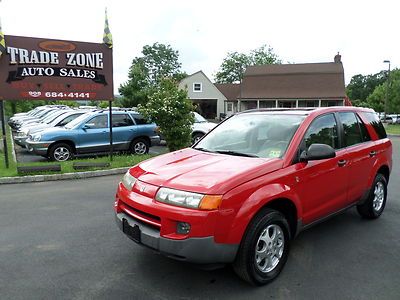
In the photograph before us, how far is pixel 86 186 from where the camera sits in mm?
7578

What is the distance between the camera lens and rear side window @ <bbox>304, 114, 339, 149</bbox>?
4012 millimetres

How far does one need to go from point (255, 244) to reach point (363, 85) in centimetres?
10706

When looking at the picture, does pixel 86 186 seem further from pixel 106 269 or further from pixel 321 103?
pixel 321 103

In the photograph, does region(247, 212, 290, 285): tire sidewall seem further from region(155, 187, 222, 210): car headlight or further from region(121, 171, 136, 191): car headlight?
region(121, 171, 136, 191): car headlight

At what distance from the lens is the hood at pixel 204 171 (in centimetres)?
309

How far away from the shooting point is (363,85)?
320 feet

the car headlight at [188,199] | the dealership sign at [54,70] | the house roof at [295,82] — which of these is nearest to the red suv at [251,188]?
the car headlight at [188,199]

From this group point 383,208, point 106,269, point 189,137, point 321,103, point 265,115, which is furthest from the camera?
point 321,103

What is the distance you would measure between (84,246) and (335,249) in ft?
10.3

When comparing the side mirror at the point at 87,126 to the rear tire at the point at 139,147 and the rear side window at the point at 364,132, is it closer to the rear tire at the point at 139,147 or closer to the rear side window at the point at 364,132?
the rear tire at the point at 139,147

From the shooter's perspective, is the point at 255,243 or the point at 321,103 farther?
the point at 321,103

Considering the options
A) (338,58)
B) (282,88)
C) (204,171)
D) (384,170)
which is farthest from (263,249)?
(338,58)

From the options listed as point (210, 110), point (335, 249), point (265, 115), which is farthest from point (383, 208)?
point (210, 110)

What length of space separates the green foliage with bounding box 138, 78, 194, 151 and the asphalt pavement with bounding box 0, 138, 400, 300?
5.93m
